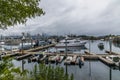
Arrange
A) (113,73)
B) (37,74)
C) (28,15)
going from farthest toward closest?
(113,73)
(37,74)
(28,15)

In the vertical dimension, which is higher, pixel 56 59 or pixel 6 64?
pixel 6 64

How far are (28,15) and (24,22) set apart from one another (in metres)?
0.16

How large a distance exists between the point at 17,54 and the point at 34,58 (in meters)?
12.8

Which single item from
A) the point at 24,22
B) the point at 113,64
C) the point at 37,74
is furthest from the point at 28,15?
the point at 113,64

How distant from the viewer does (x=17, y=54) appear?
7762cm

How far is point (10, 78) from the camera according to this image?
463 cm

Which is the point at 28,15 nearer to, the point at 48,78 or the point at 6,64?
the point at 6,64

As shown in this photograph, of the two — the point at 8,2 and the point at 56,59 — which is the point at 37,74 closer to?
the point at 8,2

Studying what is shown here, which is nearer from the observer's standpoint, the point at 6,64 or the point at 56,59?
the point at 6,64

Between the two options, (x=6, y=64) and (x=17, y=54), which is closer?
(x=6, y=64)

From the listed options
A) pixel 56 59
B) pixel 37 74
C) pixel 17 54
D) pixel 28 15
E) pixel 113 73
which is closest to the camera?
pixel 28 15

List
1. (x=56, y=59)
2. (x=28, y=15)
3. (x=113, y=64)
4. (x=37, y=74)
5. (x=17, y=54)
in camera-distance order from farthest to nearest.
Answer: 1. (x=17, y=54)
2. (x=56, y=59)
3. (x=113, y=64)
4. (x=37, y=74)
5. (x=28, y=15)

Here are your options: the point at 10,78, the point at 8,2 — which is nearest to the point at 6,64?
the point at 10,78

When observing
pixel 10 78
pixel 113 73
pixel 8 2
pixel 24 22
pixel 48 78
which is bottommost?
pixel 113 73
